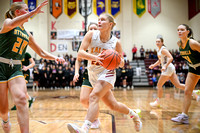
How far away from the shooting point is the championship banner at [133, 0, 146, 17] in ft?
66.9

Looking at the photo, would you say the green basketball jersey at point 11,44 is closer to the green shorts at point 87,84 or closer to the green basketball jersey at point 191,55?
the green shorts at point 87,84

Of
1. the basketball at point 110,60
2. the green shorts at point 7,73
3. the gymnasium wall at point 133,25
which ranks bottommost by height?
the green shorts at point 7,73

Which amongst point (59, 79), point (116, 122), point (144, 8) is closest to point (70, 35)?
point (59, 79)

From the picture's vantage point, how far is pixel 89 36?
10.2 feet

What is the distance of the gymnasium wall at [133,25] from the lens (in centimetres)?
1989

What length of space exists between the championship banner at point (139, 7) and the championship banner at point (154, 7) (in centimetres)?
61

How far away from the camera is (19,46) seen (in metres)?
2.67

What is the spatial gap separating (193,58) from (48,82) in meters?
13.1

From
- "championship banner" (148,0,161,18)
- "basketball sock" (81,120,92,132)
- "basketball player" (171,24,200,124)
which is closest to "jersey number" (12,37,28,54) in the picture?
"basketball sock" (81,120,92,132)

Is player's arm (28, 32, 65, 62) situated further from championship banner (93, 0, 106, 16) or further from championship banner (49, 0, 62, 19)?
championship banner (49, 0, 62, 19)

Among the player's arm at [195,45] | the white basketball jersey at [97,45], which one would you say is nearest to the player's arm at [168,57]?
the player's arm at [195,45]

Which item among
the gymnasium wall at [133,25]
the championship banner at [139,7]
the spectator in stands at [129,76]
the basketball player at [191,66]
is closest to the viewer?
the basketball player at [191,66]

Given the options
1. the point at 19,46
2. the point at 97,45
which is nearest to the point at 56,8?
the point at 97,45

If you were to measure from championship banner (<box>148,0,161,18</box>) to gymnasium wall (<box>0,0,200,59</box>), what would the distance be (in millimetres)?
337
